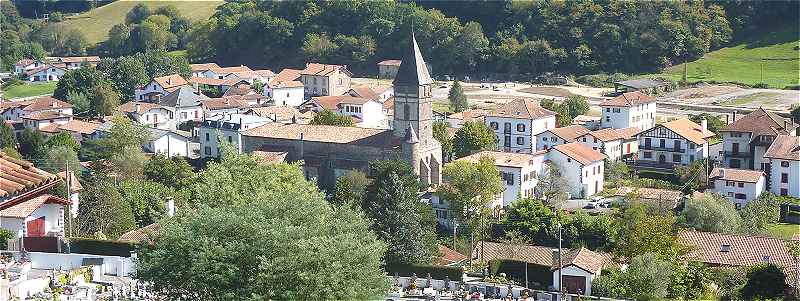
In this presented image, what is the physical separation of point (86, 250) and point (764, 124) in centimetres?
2079

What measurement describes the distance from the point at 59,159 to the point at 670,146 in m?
17.8

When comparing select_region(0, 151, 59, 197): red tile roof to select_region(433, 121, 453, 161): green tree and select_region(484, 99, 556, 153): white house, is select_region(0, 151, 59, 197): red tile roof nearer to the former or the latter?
select_region(433, 121, 453, 161): green tree

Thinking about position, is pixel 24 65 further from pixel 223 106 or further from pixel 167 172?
pixel 167 172

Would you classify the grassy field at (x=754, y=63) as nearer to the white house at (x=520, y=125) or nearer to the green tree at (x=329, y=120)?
the white house at (x=520, y=125)

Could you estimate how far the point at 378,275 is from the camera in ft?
46.8

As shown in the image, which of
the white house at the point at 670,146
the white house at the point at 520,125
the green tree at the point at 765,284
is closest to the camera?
the green tree at the point at 765,284

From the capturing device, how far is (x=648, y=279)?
18.8 m

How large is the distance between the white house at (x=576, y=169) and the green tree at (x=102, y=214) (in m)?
11.5

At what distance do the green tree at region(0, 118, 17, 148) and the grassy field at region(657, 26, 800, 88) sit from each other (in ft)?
100

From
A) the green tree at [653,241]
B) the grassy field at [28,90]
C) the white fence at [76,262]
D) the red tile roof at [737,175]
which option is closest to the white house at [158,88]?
the grassy field at [28,90]

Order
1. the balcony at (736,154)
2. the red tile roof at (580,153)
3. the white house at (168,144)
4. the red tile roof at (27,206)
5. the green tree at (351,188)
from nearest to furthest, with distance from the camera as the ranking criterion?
the red tile roof at (27,206)
the green tree at (351,188)
the red tile roof at (580,153)
the balcony at (736,154)
the white house at (168,144)

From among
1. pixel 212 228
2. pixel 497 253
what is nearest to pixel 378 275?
pixel 212 228

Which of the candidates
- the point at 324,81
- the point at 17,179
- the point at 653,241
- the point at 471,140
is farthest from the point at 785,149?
the point at 324,81

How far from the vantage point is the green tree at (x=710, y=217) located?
87.0 ft
